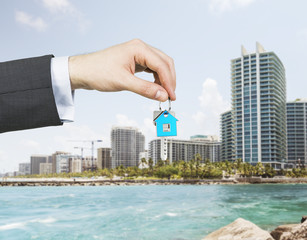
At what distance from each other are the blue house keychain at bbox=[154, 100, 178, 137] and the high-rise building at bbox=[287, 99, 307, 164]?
6838 inches

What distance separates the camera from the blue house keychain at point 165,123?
2.07 metres

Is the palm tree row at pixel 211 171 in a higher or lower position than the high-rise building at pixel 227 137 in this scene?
lower

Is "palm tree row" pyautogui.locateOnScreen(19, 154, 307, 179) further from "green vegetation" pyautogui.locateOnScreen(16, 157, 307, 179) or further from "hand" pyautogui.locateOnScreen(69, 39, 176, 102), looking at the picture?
"hand" pyautogui.locateOnScreen(69, 39, 176, 102)

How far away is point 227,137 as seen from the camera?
158500 millimetres

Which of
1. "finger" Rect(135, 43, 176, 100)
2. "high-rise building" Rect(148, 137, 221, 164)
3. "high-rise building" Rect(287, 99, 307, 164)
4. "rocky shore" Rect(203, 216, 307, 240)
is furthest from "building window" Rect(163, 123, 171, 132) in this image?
"high-rise building" Rect(148, 137, 221, 164)

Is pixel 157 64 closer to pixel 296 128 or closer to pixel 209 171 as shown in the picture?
pixel 209 171

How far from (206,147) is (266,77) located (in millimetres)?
65636

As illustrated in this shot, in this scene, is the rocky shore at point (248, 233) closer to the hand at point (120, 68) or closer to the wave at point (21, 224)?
the hand at point (120, 68)

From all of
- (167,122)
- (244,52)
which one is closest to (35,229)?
(167,122)

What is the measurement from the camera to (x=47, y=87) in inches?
56.7

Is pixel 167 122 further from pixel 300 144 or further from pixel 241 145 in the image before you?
pixel 300 144

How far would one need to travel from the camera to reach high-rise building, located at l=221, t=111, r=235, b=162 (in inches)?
6002

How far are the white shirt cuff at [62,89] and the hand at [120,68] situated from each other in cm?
4

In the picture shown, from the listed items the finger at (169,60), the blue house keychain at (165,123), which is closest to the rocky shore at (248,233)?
the blue house keychain at (165,123)
